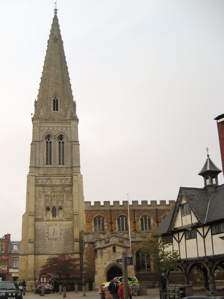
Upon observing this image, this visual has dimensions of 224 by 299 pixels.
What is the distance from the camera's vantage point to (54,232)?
57094 mm

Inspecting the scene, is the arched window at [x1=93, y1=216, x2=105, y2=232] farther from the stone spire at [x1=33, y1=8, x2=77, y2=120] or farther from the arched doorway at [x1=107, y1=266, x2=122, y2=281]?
the stone spire at [x1=33, y1=8, x2=77, y2=120]

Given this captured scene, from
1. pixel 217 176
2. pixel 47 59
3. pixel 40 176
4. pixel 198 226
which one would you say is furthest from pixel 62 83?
pixel 198 226

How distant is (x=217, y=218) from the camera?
28.2 m

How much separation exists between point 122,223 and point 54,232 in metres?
10.8

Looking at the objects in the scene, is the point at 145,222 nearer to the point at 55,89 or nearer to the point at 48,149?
the point at 48,149

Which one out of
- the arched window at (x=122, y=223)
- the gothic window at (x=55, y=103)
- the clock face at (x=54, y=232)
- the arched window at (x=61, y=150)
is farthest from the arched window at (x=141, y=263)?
the gothic window at (x=55, y=103)

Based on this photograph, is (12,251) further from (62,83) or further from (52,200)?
(62,83)

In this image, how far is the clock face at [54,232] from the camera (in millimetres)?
56750

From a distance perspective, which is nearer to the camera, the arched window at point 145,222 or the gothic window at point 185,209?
the gothic window at point 185,209

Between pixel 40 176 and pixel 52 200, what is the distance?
4.24m

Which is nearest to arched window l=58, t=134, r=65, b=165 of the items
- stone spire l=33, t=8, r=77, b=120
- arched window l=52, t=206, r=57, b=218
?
stone spire l=33, t=8, r=77, b=120

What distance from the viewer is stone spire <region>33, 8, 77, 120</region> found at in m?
66.4

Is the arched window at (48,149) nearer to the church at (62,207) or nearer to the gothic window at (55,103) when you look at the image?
the church at (62,207)

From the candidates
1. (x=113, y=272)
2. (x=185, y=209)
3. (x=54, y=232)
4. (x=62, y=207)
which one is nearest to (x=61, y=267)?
(x=113, y=272)
